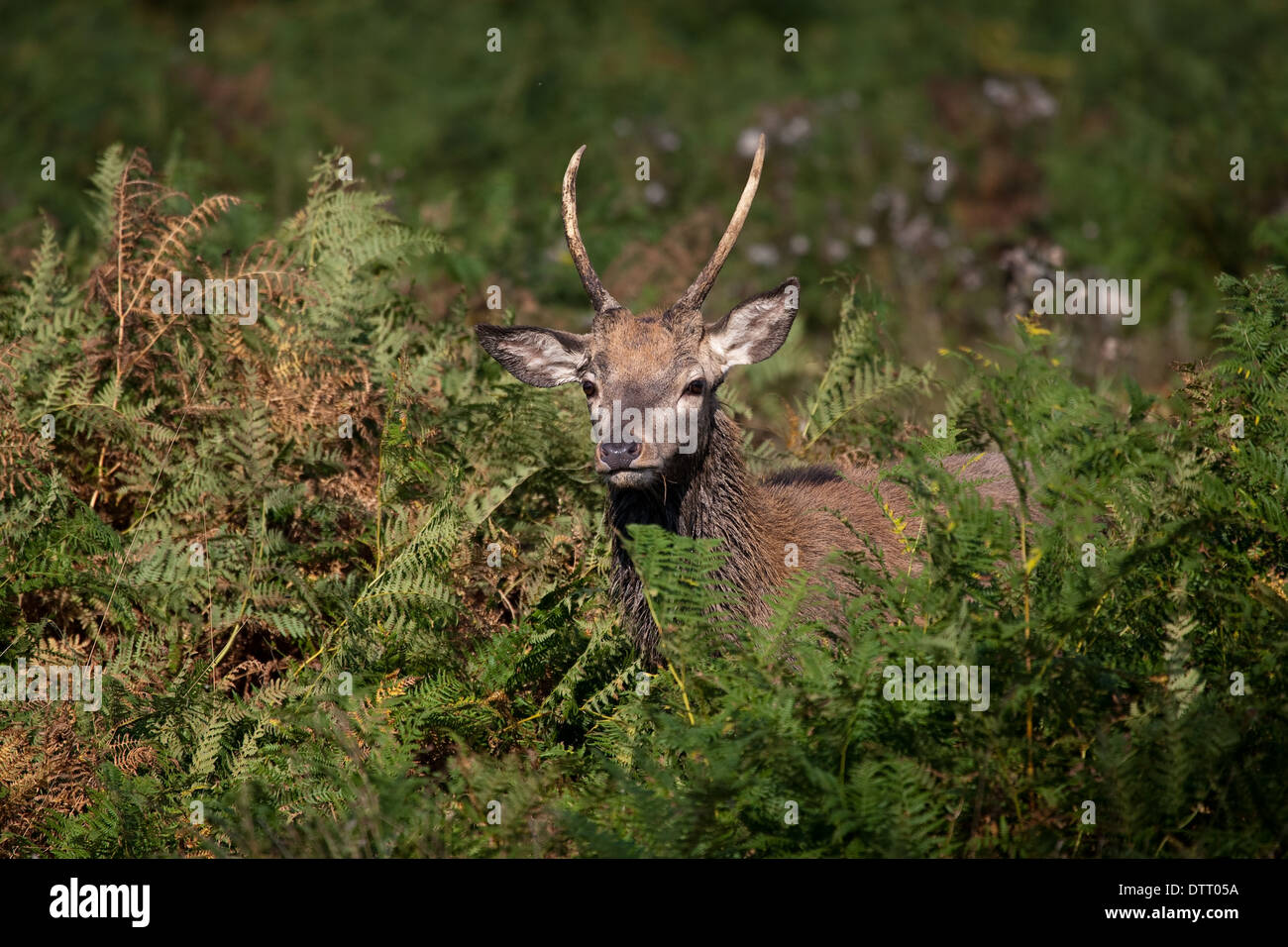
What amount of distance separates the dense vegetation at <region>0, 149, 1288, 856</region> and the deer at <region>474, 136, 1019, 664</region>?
11.7 inches

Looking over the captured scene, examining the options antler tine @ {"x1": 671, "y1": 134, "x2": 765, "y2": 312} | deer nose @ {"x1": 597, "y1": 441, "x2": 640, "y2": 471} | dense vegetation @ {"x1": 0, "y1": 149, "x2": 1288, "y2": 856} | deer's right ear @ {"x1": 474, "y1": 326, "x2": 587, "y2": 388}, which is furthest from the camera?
deer's right ear @ {"x1": 474, "y1": 326, "x2": 587, "y2": 388}

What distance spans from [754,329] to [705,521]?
0.97 meters

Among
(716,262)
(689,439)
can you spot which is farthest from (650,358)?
(716,262)

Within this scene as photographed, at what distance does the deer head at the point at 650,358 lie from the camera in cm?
574

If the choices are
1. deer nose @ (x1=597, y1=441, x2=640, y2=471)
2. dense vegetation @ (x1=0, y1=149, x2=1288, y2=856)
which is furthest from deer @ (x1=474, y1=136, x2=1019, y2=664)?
dense vegetation @ (x1=0, y1=149, x2=1288, y2=856)

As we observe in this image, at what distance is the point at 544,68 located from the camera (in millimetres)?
15047

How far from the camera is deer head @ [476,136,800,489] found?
5.74 meters

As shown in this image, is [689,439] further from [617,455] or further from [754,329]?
[754,329]

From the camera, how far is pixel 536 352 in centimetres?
651

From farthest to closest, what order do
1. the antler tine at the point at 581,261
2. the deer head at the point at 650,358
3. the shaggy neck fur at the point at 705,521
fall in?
the antler tine at the point at 581,261 → the shaggy neck fur at the point at 705,521 → the deer head at the point at 650,358

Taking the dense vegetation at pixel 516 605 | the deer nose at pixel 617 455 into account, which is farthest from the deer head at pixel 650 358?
the dense vegetation at pixel 516 605

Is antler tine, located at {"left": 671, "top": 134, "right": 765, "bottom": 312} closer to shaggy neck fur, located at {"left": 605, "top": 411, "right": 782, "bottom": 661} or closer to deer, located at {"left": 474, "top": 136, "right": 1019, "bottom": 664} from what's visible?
A: deer, located at {"left": 474, "top": 136, "right": 1019, "bottom": 664}

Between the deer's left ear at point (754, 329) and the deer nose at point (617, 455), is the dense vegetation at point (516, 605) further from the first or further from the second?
the deer's left ear at point (754, 329)
